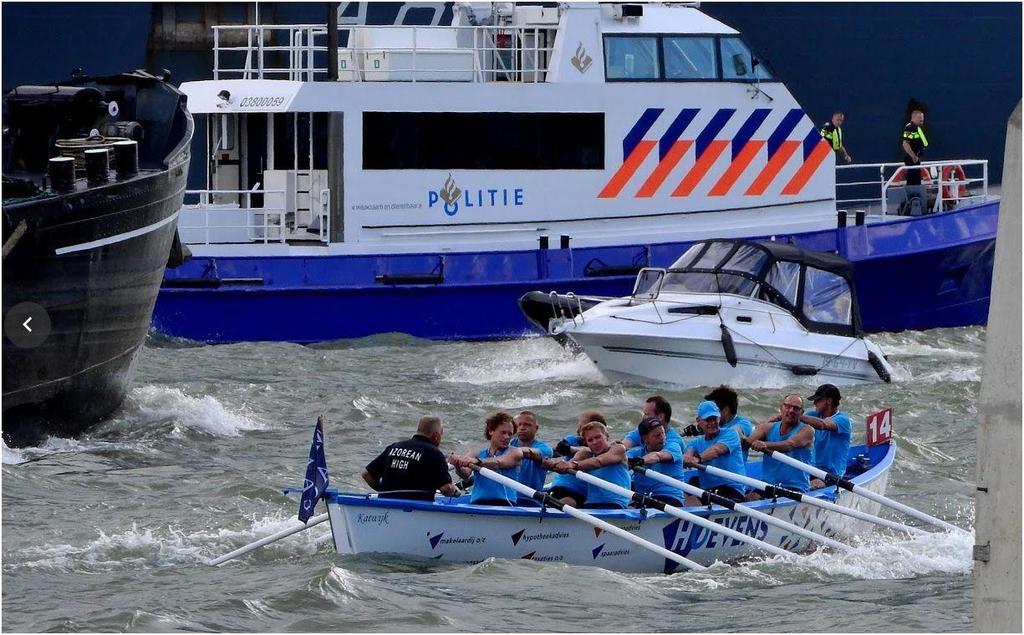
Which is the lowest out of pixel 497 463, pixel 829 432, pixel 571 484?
pixel 571 484

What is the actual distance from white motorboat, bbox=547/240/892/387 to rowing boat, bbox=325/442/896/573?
4644mm

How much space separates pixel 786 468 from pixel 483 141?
8847 mm

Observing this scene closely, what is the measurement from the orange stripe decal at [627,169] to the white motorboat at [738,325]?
3.43m

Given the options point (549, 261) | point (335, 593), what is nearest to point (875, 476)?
point (335, 593)

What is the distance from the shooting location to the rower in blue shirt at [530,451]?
11062 mm

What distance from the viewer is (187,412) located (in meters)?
15.8

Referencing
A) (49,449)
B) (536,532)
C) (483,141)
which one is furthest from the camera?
(483,141)

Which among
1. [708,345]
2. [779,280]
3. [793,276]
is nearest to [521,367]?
[708,345]

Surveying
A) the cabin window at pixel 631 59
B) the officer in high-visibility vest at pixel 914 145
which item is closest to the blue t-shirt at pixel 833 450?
the cabin window at pixel 631 59

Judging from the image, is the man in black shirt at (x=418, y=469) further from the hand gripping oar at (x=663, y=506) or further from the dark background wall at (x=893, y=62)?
the dark background wall at (x=893, y=62)

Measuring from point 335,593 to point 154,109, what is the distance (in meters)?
8.29

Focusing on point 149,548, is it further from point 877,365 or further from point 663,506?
point 877,365

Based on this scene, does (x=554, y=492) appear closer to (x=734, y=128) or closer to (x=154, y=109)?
(x=154, y=109)

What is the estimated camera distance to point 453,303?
768 inches
